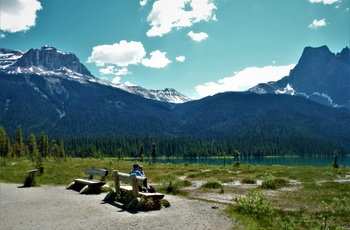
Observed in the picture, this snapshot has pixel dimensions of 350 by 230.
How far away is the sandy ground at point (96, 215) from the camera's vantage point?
15.4 metres

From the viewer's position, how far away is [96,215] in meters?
17.7

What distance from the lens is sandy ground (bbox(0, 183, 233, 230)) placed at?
15.4m

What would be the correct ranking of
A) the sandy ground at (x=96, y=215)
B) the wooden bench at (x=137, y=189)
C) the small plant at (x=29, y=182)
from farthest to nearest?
the small plant at (x=29, y=182), the wooden bench at (x=137, y=189), the sandy ground at (x=96, y=215)

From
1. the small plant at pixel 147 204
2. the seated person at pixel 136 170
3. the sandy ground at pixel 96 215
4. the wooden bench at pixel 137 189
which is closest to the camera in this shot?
the sandy ground at pixel 96 215

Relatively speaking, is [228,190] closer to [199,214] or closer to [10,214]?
[199,214]

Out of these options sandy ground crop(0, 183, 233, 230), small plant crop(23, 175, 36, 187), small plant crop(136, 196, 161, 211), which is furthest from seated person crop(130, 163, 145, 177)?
small plant crop(23, 175, 36, 187)

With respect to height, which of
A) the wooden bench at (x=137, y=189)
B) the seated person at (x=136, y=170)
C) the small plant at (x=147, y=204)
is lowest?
the small plant at (x=147, y=204)

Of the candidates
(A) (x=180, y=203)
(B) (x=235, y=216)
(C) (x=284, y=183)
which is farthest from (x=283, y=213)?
(C) (x=284, y=183)

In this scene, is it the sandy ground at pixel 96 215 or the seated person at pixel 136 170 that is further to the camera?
the seated person at pixel 136 170

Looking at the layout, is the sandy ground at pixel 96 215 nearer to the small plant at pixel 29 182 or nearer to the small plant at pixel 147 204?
the small plant at pixel 147 204

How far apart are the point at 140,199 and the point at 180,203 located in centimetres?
330

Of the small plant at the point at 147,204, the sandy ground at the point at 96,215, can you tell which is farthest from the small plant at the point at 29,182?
the small plant at the point at 147,204

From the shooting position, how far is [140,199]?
19.3 m

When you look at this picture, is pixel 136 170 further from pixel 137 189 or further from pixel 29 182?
pixel 29 182
